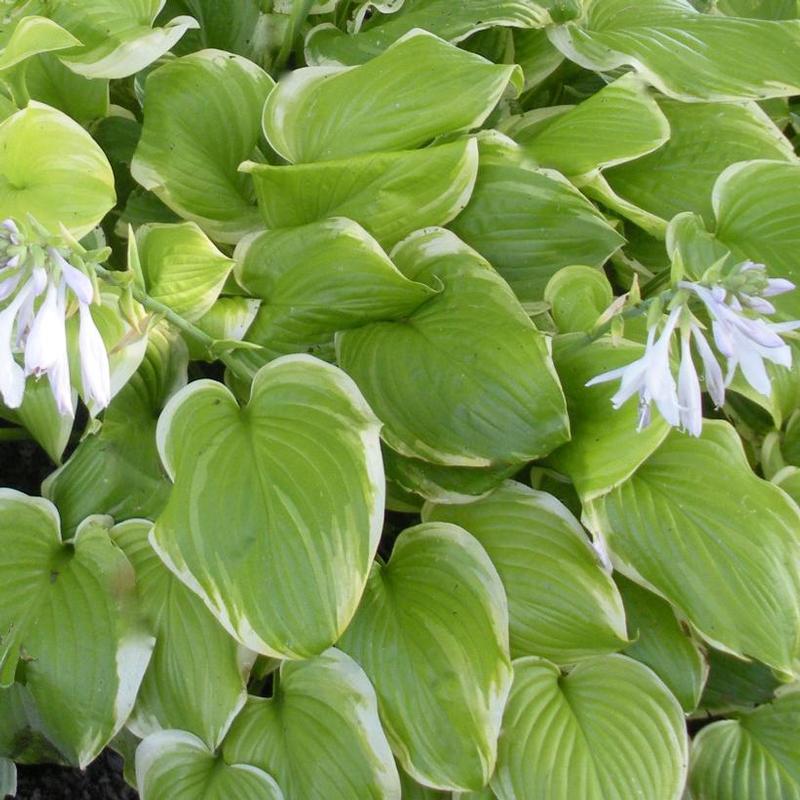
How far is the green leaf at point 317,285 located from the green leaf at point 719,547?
0.36 m

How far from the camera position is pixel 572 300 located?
1173 mm

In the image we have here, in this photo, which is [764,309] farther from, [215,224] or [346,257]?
[215,224]

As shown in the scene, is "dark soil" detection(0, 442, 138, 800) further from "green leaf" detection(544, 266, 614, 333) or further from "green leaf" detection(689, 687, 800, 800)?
"green leaf" detection(544, 266, 614, 333)

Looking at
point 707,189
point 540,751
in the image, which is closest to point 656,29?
point 707,189

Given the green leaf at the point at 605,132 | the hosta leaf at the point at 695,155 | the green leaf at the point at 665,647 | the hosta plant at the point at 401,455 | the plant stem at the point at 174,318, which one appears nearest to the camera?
the plant stem at the point at 174,318

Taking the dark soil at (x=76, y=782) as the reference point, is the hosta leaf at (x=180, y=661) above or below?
above

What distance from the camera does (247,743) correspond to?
1113mm

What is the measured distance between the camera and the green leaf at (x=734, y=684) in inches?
47.3

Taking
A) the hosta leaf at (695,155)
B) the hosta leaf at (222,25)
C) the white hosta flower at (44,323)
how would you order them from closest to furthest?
the white hosta flower at (44,323)
the hosta leaf at (695,155)
the hosta leaf at (222,25)

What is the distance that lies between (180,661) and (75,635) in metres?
0.13

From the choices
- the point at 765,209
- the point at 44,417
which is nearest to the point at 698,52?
the point at 765,209

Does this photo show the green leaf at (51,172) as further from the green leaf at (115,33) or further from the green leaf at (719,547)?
the green leaf at (719,547)

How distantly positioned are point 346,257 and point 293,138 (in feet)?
0.80

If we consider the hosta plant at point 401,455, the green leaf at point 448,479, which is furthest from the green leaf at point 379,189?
the green leaf at point 448,479
